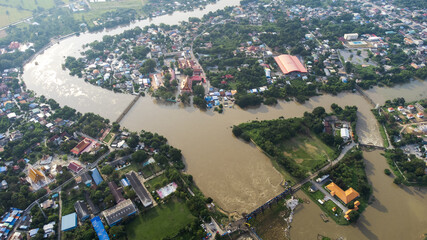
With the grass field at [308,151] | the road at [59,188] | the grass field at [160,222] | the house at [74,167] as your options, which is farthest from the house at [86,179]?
the grass field at [308,151]

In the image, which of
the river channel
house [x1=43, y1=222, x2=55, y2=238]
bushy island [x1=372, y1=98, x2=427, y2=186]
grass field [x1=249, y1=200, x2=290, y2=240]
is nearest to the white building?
the river channel

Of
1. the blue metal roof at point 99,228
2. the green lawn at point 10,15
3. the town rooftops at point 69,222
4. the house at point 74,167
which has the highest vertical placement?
the green lawn at point 10,15

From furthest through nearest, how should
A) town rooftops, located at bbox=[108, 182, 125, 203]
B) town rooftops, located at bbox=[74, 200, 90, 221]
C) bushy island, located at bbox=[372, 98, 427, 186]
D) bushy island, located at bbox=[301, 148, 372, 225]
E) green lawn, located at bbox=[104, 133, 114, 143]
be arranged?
green lawn, located at bbox=[104, 133, 114, 143], bushy island, located at bbox=[372, 98, 427, 186], town rooftops, located at bbox=[108, 182, 125, 203], bushy island, located at bbox=[301, 148, 372, 225], town rooftops, located at bbox=[74, 200, 90, 221]

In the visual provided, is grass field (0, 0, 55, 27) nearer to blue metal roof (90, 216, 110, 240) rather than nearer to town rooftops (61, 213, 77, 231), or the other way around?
town rooftops (61, 213, 77, 231)

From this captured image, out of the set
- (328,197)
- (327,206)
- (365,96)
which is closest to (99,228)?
(327,206)

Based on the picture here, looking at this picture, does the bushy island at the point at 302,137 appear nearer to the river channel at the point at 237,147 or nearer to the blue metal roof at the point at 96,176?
the river channel at the point at 237,147

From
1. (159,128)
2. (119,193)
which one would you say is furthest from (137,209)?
(159,128)
